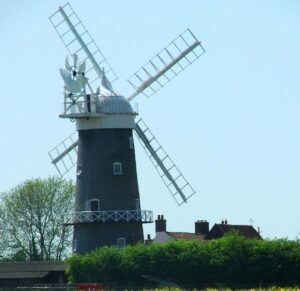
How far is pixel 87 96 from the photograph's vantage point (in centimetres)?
10438

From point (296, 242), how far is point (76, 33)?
808 inches

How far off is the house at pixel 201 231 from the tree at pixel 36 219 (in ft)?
22.2

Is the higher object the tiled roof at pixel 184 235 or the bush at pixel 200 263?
the tiled roof at pixel 184 235

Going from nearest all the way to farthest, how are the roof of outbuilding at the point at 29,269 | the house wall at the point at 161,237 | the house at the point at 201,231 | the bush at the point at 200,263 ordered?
the bush at the point at 200,263 → the roof of outbuilding at the point at 29,269 → the house at the point at 201,231 → the house wall at the point at 161,237

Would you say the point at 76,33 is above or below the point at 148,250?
above

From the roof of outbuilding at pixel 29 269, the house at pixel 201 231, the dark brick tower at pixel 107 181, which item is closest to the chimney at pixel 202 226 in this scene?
the house at pixel 201 231

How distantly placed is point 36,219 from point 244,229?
50.7 ft

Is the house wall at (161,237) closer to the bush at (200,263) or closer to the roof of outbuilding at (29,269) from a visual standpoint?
the roof of outbuilding at (29,269)

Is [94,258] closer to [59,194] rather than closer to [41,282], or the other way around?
[41,282]

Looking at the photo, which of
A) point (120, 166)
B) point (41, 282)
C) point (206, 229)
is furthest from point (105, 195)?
point (206, 229)

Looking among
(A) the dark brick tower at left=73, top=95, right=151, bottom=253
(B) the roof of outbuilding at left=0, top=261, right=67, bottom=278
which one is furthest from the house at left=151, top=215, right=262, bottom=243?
(A) the dark brick tower at left=73, top=95, right=151, bottom=253

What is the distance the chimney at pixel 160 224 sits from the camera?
128 m

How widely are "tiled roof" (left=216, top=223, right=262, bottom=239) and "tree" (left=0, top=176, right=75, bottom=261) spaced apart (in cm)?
1206

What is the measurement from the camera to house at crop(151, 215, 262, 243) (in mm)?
123438
